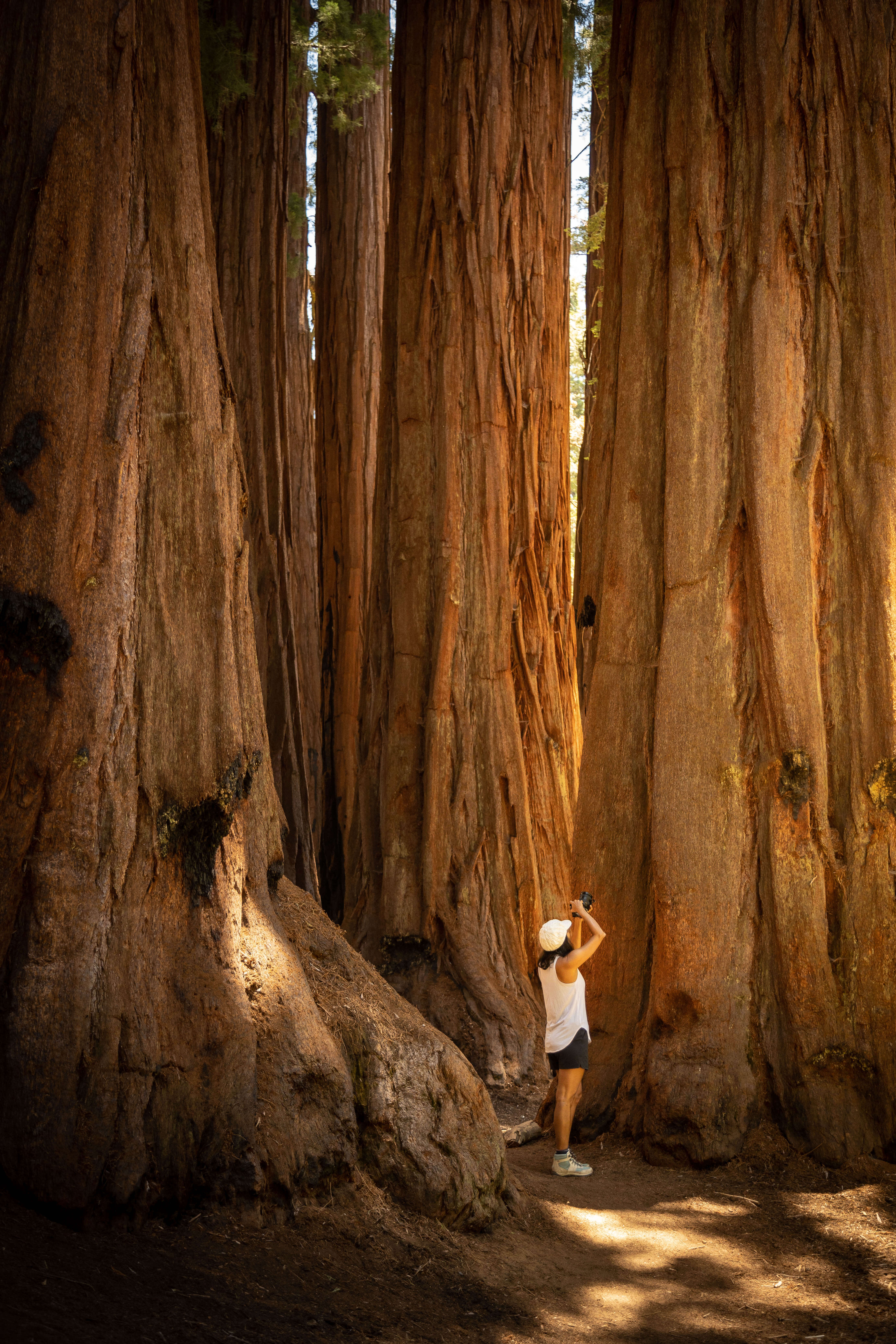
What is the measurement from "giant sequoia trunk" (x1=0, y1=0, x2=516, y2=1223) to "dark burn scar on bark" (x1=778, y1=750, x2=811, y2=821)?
6.61ft

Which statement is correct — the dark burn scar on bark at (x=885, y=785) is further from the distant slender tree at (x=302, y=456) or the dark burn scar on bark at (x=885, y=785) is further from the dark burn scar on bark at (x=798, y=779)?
the distant slender tree at (x=302, y=456)

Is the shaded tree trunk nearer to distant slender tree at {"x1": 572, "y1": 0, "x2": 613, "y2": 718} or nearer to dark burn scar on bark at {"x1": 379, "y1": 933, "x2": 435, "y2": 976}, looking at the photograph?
distant slender tree at {"x1": 572, "y1": 0, "x2": 613, "y2": 718}

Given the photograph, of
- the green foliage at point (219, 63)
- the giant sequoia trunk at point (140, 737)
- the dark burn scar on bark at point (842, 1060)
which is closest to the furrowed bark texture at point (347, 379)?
the green foliage at point (219, 63)

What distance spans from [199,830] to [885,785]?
126 inches

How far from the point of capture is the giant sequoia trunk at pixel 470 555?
279 inches

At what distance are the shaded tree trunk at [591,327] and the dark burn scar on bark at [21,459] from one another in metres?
3.20

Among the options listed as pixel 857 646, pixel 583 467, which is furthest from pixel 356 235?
pixel 857 646

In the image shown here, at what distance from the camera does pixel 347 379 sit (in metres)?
11.6

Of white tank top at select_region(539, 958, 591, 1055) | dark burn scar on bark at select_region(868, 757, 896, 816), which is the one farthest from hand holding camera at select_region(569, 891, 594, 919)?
dark burn scar on bark at select_region(868, 757, 896, 816)

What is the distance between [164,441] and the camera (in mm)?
3865

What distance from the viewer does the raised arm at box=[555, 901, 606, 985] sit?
510cm

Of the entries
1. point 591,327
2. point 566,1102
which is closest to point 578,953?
point 566,1102

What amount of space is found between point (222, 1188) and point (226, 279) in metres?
7.39

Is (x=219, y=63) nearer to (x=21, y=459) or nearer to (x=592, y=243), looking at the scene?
(x=592, y=243)
